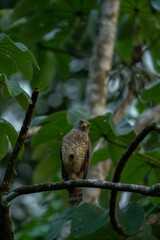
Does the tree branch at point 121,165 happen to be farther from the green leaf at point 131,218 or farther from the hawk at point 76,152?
the hawk at point 76,152

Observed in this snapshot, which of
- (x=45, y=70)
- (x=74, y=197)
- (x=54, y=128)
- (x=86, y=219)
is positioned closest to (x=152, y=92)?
(x=54, y=128)

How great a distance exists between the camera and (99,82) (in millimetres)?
3760

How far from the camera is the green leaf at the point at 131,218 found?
1942 millimetres

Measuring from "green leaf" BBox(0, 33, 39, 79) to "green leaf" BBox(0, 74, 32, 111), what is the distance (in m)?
0.12

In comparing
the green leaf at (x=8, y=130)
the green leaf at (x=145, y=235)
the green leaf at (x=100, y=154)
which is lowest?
the green leaf at (x=100, y=154)

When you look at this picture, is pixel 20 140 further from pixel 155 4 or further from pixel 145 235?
pixel 155 4

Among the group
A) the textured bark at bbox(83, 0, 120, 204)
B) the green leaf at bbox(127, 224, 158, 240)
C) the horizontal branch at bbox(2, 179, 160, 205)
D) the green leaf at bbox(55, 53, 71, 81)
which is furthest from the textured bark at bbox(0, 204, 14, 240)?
the green leaf at bbox(55, 53, 71, 81)

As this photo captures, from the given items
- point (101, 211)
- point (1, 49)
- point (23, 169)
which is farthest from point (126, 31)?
point (1, 49)

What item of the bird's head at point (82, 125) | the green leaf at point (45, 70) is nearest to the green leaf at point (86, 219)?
the bird's head at point (82, 125)

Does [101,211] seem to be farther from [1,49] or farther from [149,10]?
[149,10]

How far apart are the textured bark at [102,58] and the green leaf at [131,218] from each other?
1553 millimetres

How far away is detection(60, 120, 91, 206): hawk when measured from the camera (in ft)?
7.89

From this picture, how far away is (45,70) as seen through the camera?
14.1 ft

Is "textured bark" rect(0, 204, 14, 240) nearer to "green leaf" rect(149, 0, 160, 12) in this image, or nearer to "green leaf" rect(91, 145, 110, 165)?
"green leaf" rect(91, 145, 110, 165)
